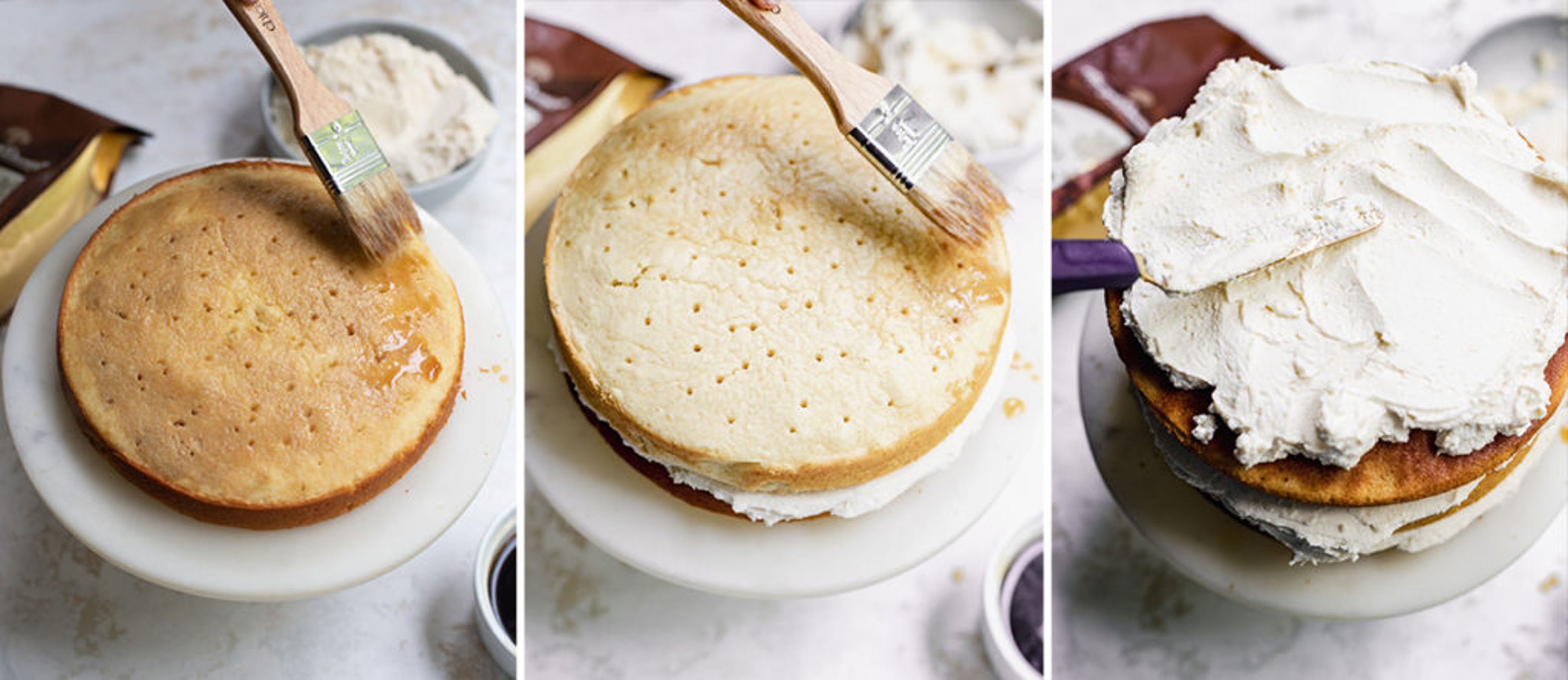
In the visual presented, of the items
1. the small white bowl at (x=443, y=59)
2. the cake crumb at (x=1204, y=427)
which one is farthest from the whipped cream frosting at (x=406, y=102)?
the cake crumb at (x=1204, y=427)

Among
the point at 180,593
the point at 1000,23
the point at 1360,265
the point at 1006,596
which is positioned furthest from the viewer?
the point at 1000,23

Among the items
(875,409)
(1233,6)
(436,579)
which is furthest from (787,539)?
(1233,6)

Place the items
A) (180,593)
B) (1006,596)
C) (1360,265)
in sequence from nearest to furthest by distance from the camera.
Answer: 1. (1360,265)
2. (180,593)
3. (1006,596)

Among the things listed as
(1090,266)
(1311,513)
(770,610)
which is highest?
(1090,266)

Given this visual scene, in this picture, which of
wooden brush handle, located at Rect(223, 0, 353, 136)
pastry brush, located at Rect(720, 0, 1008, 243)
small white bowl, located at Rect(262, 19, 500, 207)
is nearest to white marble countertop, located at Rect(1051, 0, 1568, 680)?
pastry brush, located at Rect(720, 0, 1008, 243)

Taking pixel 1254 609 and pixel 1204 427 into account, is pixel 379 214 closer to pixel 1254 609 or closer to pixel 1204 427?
pixel 1204 427

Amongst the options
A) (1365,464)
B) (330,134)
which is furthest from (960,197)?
(330,134)

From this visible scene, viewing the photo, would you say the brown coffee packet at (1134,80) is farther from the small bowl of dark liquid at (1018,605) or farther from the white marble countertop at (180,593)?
the white marble countertop at (180,593)

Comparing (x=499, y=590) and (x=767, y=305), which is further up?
(x=767, y=305)
